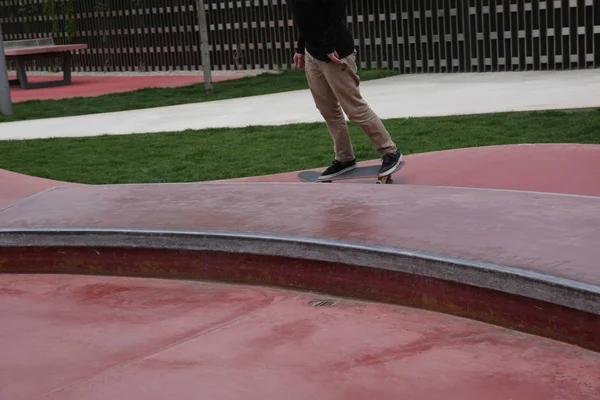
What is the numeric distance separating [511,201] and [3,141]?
7085 mm

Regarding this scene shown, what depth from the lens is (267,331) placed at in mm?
4000

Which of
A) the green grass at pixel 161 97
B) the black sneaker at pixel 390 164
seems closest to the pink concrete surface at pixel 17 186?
the black sneaker at pixel 390 164

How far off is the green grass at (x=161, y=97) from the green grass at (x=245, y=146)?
10.9 ft

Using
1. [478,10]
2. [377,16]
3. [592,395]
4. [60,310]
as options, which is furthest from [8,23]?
[592,395]

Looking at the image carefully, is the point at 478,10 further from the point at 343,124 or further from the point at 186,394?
the point at 186,394

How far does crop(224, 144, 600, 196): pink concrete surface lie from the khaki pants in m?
0.35

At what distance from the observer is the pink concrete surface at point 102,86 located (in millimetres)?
16312

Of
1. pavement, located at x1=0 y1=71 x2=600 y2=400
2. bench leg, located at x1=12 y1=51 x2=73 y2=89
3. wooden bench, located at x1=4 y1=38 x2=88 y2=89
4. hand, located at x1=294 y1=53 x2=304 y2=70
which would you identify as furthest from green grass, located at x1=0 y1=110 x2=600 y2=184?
bench leg, located at x1=12 y1=51 x2=73 y2=89

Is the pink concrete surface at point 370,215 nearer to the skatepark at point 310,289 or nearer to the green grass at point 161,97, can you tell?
the skatepark at point 310,289

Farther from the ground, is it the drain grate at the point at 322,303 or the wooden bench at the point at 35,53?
the wooden bench at the point at 35,53

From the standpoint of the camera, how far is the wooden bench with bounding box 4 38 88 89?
56.3ft

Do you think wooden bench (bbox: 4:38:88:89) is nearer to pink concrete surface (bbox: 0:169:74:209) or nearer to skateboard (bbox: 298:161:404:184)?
pink concrete surface (bbox: 0:169:74:209)

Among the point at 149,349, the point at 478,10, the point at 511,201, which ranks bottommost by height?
the point at 149,349

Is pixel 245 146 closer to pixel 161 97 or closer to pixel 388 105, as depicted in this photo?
pixel 388 105
